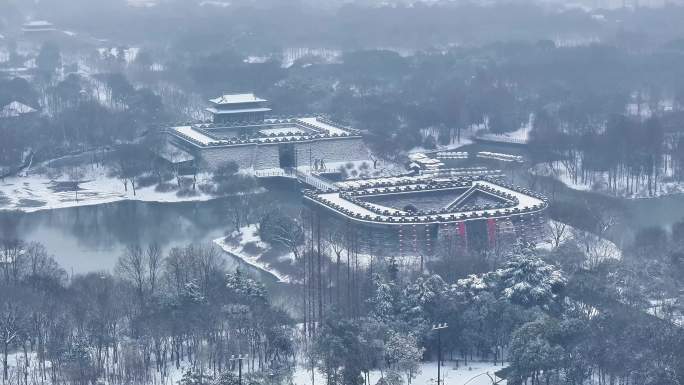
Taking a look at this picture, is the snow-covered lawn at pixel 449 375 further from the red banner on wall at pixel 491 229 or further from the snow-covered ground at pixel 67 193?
the snow-covered ground at pixel 67 193

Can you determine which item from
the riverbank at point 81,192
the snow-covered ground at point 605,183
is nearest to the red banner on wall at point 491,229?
the snow-covered ground at point 605,183

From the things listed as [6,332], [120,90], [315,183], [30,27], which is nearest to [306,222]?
[315,183]

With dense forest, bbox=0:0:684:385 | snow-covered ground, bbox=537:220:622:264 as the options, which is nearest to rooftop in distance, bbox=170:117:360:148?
dense forest, bbox=0:0:684:385

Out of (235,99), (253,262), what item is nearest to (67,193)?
(235,99)

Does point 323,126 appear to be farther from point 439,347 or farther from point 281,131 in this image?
point 439,347

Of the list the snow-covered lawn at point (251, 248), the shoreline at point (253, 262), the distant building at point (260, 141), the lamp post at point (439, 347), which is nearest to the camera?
the lamp post at point (439, 347)

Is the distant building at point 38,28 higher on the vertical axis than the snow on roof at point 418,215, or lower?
lower
